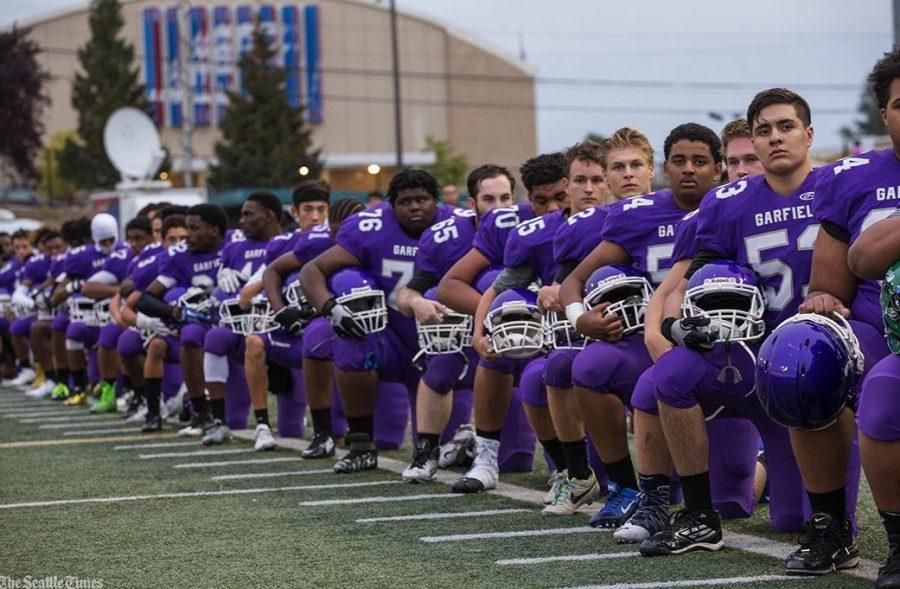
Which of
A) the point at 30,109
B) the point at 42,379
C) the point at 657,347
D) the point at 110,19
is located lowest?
the point at 42,379

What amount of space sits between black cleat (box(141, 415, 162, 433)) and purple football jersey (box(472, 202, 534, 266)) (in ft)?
13.6

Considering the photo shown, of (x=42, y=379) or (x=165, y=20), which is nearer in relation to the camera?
(x=42, y=379)

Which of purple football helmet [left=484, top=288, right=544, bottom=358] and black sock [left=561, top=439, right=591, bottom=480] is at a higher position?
purple football helmet [left=484, top=288, right=544, bottom=358]

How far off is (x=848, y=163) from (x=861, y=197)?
17 centimetres

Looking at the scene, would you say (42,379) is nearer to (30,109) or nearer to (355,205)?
(355,205)

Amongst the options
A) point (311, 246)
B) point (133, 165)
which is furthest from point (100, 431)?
point (133, 165)

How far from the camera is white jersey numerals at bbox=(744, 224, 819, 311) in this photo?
17.3 ft

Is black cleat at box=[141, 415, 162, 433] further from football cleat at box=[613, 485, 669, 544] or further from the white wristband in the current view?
football cleat at box=[613, 485, 669, 544]

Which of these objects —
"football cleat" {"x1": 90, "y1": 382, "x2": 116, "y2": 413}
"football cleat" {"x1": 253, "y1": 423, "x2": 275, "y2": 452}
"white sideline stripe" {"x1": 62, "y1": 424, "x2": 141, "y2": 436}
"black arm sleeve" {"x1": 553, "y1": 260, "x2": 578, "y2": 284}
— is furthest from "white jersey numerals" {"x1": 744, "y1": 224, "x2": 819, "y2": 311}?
"football cleat" {"x1": 90, "y1": 382, "x2": 116, "y2": 413}

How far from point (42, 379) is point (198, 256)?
5824mm

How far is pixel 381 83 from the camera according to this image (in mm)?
60094

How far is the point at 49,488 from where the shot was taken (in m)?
7.82

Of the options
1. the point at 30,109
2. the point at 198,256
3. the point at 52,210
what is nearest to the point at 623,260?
the point at 198,256

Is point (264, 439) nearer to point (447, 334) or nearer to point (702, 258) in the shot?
point (447, 334)
